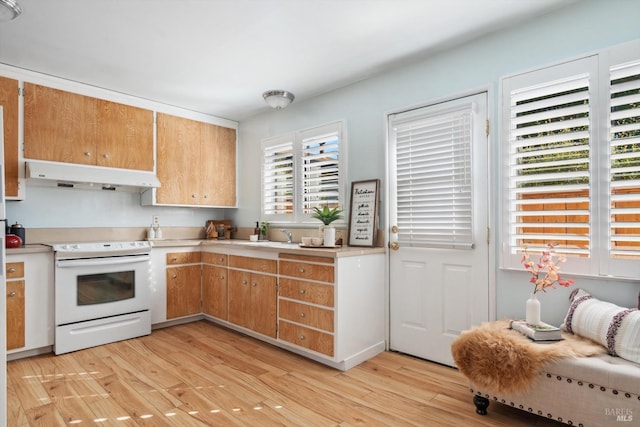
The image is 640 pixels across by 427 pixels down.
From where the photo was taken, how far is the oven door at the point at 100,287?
3.21 metres

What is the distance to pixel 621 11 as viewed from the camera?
2.16 m

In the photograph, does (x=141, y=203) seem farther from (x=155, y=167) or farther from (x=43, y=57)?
(x=43, y=57)

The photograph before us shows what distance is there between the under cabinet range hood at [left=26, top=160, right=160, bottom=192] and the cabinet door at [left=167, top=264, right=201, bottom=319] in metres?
1.00

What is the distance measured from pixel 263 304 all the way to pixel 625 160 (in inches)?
114

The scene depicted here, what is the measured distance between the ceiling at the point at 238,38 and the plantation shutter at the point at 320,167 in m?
0.50

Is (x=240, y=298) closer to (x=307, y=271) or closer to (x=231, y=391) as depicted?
(x=307, y=271)

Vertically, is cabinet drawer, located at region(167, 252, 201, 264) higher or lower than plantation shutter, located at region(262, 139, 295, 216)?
lower

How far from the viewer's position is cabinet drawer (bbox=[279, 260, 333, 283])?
2859 millimetres

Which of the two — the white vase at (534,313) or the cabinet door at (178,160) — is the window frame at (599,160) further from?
the cabinet door at (178,160)

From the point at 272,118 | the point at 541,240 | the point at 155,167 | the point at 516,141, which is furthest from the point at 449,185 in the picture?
the point at 155,167

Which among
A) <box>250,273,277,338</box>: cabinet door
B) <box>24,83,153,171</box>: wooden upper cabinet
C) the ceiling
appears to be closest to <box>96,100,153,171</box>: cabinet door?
<box>24,83,153,171</box>: wooden upper cabinet

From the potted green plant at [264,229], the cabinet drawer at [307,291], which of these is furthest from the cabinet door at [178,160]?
the cabinet drawer at [307,291]

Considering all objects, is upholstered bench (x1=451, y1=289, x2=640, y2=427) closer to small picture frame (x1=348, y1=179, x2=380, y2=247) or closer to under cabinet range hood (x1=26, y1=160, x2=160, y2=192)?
small picture frame (x1=348, y1=179, x2=380, y2=247)

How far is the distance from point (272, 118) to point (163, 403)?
10.6 feet
